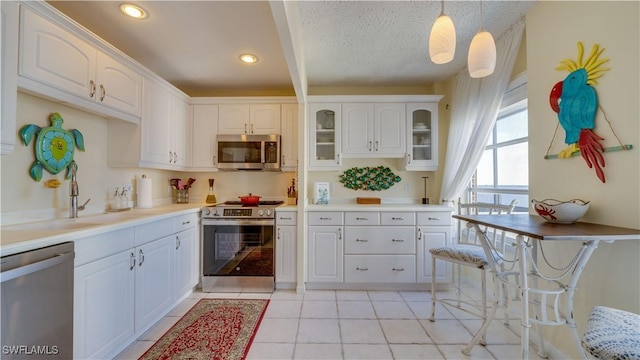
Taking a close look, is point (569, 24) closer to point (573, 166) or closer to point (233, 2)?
point (573, 166)

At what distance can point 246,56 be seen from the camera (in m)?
2.63

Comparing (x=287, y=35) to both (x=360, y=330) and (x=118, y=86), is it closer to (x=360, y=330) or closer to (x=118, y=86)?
(x=118, y=86)

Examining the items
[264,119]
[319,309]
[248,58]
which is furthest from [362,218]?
[248,58]

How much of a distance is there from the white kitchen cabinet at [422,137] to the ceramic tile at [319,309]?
1.80 meters

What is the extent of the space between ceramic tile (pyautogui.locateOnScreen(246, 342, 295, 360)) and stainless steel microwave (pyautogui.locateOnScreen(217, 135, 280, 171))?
6.24 feet

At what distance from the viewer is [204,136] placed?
10.9ft

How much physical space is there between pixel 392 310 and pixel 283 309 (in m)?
1.01

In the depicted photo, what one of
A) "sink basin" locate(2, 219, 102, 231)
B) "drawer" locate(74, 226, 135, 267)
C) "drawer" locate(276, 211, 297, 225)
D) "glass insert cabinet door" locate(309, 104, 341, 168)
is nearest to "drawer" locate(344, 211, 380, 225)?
"drawer" locate(276, 211, 297, 225)

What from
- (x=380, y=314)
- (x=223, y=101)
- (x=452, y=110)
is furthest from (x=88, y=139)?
(x=452, y=110)

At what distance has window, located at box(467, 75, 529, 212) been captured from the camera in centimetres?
233

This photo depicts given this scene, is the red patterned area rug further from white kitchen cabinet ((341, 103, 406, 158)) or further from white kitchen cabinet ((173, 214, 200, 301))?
white kitchen cabinet ((341, 103, 406, 158))

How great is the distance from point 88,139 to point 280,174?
6.35 ft

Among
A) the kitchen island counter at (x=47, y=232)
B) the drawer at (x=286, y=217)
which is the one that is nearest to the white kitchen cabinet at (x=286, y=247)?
the drawer at (x=286, y=217)

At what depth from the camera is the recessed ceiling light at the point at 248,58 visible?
2629 mm
